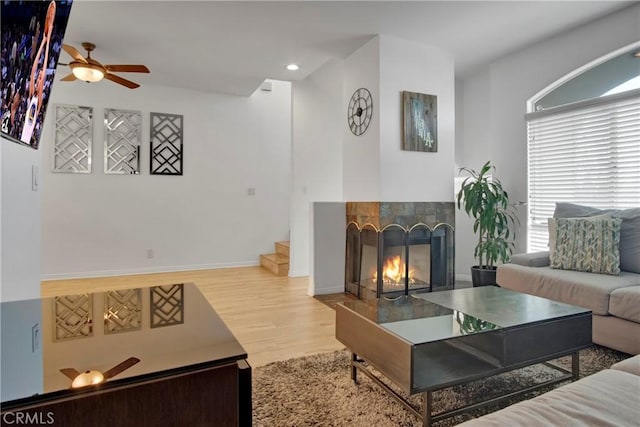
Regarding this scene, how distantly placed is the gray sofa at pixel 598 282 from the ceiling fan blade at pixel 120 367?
262cm

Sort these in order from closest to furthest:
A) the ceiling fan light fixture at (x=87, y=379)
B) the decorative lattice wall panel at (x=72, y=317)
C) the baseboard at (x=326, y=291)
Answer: the ceiling fan light fixture at (x=87, y=379) < the decorative lattice wall panel at (x=72, y=317) < the baseboard at (x=326, y=291)

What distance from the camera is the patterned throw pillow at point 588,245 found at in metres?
2.60

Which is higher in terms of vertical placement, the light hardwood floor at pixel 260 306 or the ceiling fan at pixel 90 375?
the ceiling fan at pixel 90 375

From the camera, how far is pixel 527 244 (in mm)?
3879

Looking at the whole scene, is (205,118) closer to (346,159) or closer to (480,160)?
(346,159)

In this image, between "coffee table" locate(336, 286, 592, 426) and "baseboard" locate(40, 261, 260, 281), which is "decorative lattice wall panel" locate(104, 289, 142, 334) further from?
"baseboard" locate(40, 261, 260, 281)

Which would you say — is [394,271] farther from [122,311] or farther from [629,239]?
[122,311]

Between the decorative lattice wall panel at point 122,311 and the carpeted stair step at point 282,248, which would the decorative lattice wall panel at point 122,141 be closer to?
the carpeted stair step at point 282,248

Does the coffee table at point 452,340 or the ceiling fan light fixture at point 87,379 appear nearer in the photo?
the ceiling fan light fixture at point 87,379

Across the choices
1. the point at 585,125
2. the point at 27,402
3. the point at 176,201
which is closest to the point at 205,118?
the point at 176,201

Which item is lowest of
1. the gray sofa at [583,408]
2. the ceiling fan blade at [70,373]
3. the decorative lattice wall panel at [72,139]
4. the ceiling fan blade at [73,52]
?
the gray sofa at [583,408]

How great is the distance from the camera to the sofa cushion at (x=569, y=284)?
2.28 metres

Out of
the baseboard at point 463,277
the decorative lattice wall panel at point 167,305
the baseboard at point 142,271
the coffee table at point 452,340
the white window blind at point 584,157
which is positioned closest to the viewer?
the decorative lattice wall panel at point 167,305

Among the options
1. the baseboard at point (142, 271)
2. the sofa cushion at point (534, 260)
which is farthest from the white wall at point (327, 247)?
the baseboard at point (142, 271)
